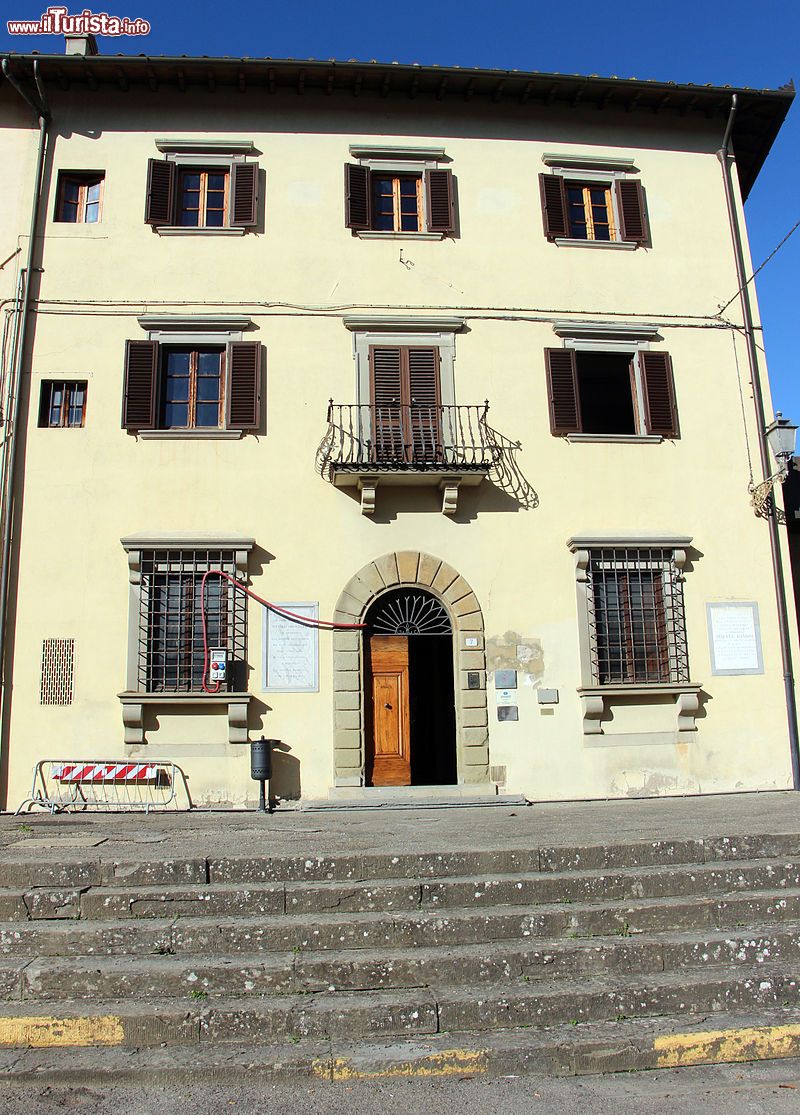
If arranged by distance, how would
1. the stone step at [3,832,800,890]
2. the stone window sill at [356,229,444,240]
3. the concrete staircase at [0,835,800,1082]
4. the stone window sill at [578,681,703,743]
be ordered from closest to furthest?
the concrete staircase at [0,835,800,1082], the stone step at [3,832,800,890], the stone window sill at [578,681,703,743], the stone window sill at [356,229,444,240]

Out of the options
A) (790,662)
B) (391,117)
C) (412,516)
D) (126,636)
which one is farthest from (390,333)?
(790,662)

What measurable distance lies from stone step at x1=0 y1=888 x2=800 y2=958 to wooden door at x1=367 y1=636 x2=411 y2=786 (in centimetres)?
574

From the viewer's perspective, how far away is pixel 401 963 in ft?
16.2

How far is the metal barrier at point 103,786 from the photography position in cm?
1059

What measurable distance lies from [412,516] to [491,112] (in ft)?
21.7

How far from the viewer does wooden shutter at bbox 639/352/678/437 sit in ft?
40.7

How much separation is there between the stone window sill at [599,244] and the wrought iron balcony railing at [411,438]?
294 cm

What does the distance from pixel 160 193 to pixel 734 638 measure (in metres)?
10.4

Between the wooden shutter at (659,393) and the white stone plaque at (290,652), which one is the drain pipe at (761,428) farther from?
the white stone plaque at (290,652)

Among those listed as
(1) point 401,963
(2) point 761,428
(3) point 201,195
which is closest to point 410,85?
(3) point 201,195

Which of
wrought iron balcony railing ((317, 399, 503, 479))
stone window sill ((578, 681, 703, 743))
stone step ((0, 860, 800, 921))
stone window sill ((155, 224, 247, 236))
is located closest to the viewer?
stone step ((0, 860, 800, 921))

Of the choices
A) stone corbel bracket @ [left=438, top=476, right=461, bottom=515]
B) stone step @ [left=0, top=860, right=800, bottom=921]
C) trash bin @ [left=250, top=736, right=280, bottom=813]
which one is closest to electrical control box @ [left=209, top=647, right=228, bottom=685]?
trash bin @ [left=250, top=736, right=280, bottom=813]

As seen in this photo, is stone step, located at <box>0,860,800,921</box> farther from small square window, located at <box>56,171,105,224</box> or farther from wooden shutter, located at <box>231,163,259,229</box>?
small square window, located at <box>56,171,105,224</box>

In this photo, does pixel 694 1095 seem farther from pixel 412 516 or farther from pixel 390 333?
pixel 390 333
